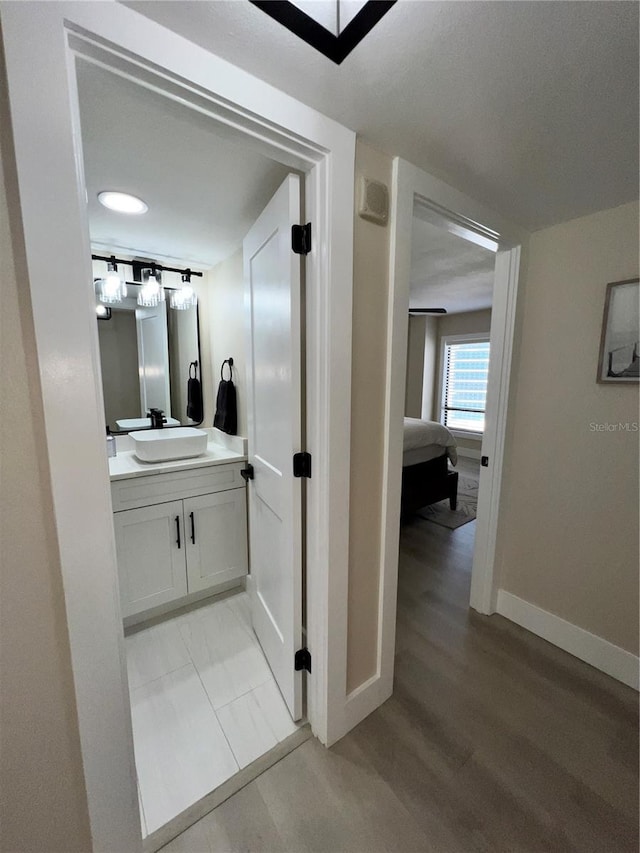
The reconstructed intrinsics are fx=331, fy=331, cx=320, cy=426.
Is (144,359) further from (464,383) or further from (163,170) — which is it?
(464,383)

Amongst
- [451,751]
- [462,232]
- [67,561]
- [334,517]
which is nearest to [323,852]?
[451,751]

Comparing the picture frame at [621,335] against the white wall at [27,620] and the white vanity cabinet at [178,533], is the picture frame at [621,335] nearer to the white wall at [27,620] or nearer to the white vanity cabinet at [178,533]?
the white vanity cabinet at [178,533]

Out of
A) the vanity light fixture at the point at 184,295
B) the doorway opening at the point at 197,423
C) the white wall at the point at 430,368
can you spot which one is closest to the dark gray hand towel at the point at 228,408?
the doorway opening at the point at 197,423

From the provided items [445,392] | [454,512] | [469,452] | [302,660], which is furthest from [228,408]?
[445,392]

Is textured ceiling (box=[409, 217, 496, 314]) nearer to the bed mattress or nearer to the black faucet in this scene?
the bed mattress

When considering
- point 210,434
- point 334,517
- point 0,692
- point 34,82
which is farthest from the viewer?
point 210,434

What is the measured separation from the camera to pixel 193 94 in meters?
0.79

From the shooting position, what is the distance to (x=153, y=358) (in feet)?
7.25

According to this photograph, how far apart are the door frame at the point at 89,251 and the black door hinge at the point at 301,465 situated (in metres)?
0.25

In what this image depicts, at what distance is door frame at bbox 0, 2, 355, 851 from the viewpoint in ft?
2.09

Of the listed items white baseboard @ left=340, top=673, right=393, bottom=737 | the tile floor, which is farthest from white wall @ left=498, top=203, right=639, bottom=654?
the tile floor

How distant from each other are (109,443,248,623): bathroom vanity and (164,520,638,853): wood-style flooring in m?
1.02

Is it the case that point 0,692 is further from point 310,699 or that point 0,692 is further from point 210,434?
point 210,434

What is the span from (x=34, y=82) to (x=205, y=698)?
6.73ft
